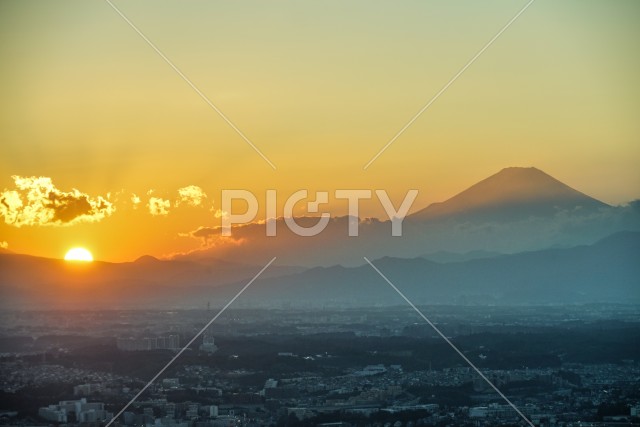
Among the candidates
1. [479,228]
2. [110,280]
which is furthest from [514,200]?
[110,280]

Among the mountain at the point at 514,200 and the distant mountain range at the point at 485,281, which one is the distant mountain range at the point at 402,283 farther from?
the mountain at the point at 514,200

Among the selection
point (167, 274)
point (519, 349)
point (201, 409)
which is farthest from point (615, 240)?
point (201, 409)

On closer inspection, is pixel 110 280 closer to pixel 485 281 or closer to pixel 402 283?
pixel 402 283

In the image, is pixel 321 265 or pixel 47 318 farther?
pixel 321 265

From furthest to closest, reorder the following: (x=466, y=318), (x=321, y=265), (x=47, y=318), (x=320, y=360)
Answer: (x=321, y=265)
(x=466, y=318)
(x=47, y=318)
(x=320, y=360)

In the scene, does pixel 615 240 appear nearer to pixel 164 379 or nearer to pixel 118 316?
pixel 118 316
